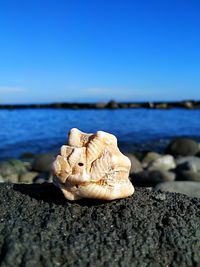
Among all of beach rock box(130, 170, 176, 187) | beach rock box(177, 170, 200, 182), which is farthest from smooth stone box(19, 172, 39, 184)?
beach rock box(177, 170, 200, 182)

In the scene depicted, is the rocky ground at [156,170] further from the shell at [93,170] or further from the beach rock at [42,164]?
the shell at [93,170]

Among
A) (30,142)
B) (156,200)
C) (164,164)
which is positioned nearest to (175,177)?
(164,164)

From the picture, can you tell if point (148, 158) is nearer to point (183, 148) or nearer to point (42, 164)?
point (183, 148)

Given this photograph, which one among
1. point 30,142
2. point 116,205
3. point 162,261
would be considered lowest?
point 30,142

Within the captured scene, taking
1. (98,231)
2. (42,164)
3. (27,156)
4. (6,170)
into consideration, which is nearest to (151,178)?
(42,164)

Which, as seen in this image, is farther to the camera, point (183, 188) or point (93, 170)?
point (183, 188)

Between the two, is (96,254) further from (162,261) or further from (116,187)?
(116,187)

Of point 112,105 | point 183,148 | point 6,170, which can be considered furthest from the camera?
point 112,105
